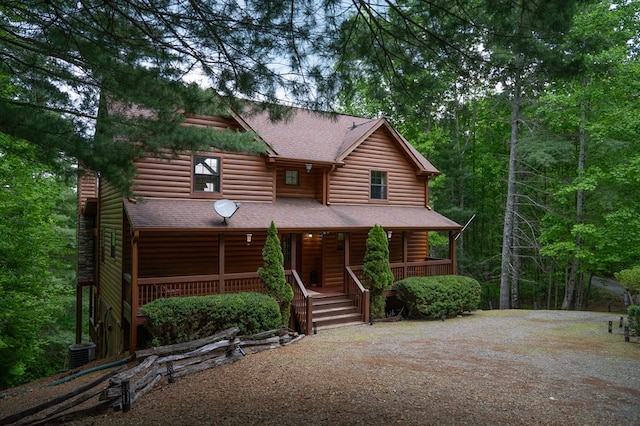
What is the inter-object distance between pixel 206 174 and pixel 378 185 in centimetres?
745

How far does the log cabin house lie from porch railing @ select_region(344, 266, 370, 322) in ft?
0.12

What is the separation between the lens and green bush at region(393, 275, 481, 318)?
1454 cm

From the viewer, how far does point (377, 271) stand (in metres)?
14.5

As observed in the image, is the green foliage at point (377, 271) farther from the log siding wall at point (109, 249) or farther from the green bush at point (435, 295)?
the log siding wall at point (109, 249)

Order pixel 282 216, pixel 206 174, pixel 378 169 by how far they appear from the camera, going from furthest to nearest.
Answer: pixel 378 169
pixel 282 216
pixel 206 174

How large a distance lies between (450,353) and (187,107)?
7897mm

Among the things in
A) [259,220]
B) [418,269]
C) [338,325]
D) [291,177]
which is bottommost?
[338,325]

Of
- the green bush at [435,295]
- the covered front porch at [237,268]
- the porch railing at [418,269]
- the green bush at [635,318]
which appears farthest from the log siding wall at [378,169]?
the green bush at [635,318]

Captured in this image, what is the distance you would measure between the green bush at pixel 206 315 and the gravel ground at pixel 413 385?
3.27 feet

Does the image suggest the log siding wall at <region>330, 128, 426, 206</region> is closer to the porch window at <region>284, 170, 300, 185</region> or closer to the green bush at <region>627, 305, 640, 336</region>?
the porch window at <region>284, 170, 300, 185</region>

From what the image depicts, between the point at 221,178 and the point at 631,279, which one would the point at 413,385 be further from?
the point at 631,279

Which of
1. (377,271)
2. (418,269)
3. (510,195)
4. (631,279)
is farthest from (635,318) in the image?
(510,195)

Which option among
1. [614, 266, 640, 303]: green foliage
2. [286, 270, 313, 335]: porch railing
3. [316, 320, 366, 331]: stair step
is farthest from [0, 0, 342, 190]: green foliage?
[614, 266, 640, 303]: green foliage

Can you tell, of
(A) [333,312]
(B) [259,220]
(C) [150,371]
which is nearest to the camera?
(C) [150,371]
